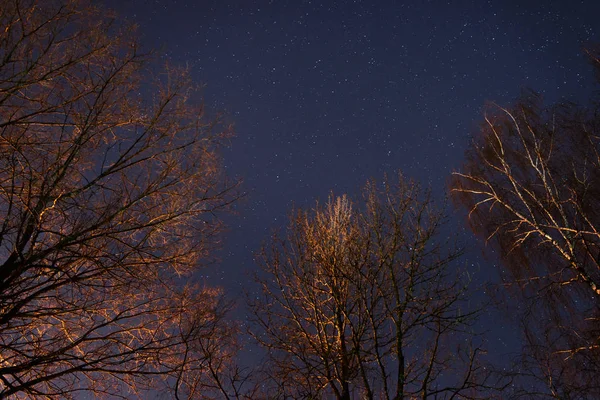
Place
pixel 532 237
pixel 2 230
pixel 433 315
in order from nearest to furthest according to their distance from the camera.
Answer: pixel 2 230 → pixel 433 315 → pixel 532 237

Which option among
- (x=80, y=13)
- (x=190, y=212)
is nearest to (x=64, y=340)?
(x=190, y=212)

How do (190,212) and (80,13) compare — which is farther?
(190,212)

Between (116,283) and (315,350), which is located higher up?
(116,283)

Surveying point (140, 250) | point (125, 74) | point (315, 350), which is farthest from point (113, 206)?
point (315, 350)

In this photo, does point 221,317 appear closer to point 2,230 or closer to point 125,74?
point 2,230

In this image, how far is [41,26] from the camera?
4504mm

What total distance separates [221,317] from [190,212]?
140cm

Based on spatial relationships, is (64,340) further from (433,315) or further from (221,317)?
(433,315)

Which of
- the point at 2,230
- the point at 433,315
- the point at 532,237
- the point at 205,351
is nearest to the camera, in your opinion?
the point at 2,230

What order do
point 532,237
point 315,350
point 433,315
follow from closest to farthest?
point 433,315 → point 315,350 → point 532,237

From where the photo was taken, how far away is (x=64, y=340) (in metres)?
4.41

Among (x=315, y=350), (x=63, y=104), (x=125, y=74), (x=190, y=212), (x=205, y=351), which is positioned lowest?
(x=205, y=351)

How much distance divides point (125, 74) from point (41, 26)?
3.15 ft

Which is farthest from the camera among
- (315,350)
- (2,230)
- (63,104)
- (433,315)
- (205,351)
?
(315,350)
